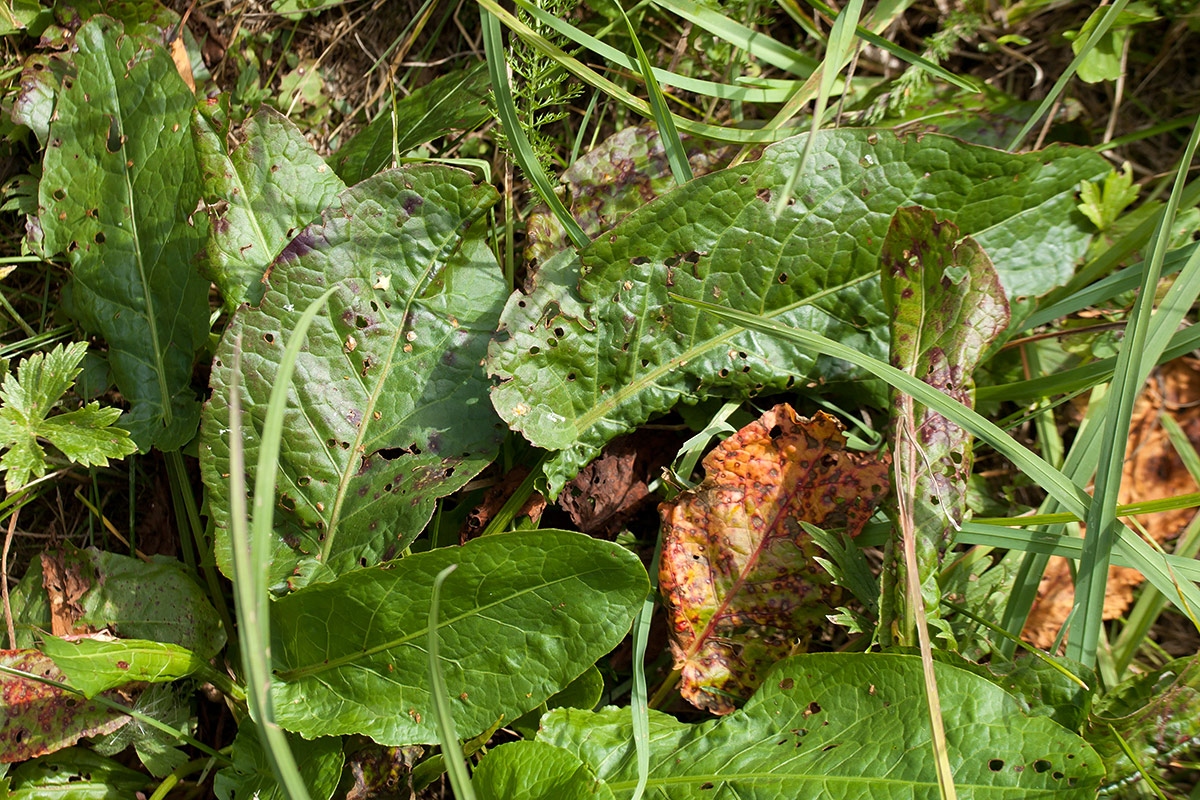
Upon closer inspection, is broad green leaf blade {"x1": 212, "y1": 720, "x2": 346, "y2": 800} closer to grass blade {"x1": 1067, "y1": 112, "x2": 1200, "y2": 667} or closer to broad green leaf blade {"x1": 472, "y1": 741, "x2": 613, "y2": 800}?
broad green leaf blade {"x1": 472, "y1": 741, "x2": 613, "y2": 800}

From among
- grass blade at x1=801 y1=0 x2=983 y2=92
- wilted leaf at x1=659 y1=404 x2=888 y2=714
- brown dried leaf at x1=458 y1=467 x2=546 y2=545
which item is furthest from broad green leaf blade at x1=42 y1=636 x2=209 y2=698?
grass blade at x1=801 y1=0 x2=983 y2=92

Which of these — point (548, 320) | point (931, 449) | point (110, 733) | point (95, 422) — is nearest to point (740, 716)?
point (931, 449)

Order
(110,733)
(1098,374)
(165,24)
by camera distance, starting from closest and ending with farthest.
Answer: (110,733), (1098,374), (165,24)

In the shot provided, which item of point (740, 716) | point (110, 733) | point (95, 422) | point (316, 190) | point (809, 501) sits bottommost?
point (110, 733)

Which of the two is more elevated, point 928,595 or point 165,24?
point 165,24

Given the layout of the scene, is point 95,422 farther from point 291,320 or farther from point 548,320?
point 548,320

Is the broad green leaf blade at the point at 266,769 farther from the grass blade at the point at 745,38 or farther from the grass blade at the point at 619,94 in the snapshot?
the grass blade at the point at 745,38

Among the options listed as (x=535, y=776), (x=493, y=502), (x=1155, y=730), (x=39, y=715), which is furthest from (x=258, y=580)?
(x=1155, y=730)
